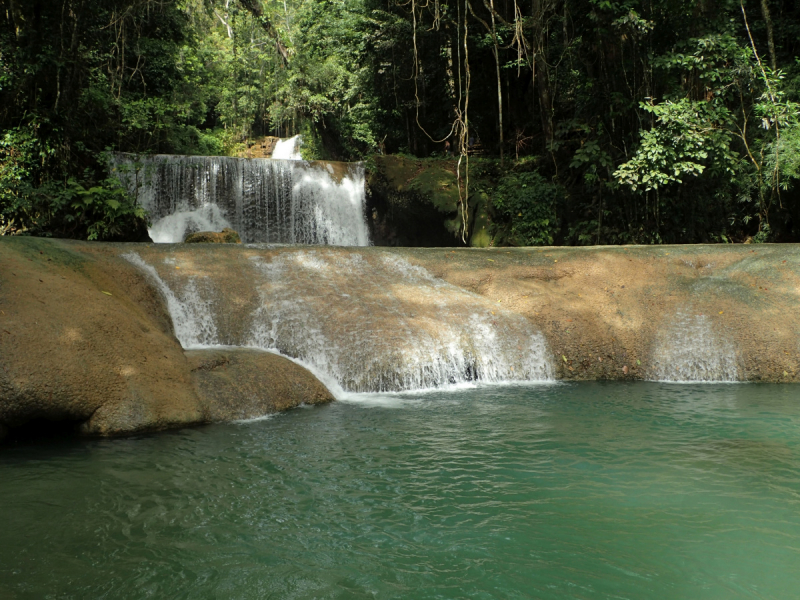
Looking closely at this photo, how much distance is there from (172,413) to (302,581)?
11.6 feet

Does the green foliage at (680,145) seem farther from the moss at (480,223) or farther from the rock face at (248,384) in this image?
the rock face at (248,384)

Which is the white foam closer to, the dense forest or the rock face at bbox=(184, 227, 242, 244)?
the dense forest

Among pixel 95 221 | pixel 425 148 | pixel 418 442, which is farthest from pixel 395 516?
pixel 425 148

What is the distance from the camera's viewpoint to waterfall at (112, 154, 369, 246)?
16500 mm

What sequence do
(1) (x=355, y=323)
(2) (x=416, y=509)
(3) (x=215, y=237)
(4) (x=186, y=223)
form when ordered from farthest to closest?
(4) (x=186, y=223)
(3) (x=215, y=237)
(1) (x=355, y=323)
(2) (x=416, y=509)

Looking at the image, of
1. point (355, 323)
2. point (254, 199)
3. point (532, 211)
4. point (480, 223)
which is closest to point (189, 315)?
point (355, 323)

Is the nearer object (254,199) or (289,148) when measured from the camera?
(254,199)

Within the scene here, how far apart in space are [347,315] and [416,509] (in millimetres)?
4854

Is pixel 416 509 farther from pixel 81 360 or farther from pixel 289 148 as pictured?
pixel 289 148

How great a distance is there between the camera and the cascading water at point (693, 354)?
361 inches

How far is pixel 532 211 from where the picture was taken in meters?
15.8

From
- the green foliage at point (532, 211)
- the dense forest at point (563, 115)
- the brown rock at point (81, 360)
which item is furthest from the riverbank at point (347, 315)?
the green foliage at point (532, 211)

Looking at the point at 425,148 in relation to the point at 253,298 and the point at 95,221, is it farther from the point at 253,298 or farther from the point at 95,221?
the point at 253,298

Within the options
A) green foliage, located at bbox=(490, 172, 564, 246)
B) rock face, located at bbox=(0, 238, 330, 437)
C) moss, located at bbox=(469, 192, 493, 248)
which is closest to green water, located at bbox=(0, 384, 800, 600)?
rock face, located at bbox=(0, 238, 330, 437)
